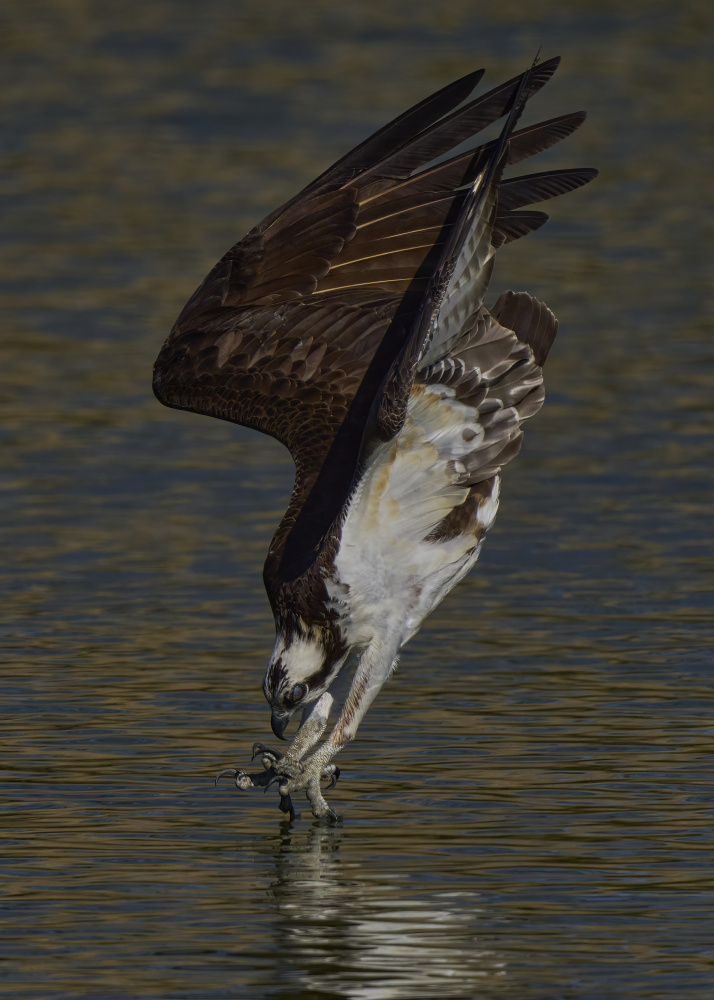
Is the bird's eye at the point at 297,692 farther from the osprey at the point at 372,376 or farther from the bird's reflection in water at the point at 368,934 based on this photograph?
the bird's reflection in water at the point at 368,934

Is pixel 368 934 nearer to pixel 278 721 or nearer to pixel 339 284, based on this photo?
pixel 278 721

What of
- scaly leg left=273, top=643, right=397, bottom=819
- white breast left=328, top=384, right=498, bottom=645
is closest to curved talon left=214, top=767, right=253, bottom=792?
scaly leg left=273, top=643, right=397, bottom=819

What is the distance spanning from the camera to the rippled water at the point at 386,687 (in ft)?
23.7

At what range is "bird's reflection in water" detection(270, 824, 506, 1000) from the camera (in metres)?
6.82

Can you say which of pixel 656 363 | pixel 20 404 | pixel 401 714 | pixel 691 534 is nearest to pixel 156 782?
pixel 401 714

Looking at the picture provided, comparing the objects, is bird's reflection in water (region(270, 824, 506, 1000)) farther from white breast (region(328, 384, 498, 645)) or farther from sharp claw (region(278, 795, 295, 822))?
white breast (region(328, 384, 498, 645))

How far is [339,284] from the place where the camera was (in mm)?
10156

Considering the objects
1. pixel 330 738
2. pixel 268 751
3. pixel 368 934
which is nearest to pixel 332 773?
pixel 330 738

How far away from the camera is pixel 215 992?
673cm

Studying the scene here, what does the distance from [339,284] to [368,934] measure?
372 centimetres

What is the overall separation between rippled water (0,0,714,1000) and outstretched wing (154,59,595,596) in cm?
129

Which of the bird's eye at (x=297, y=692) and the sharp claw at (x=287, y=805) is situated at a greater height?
the bird's eye at (x=297, y=692)

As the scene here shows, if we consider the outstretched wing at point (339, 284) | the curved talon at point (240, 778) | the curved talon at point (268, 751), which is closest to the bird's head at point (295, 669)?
the curved talon at point (268, 751)

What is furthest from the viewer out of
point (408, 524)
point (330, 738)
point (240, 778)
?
point (408, 524)
